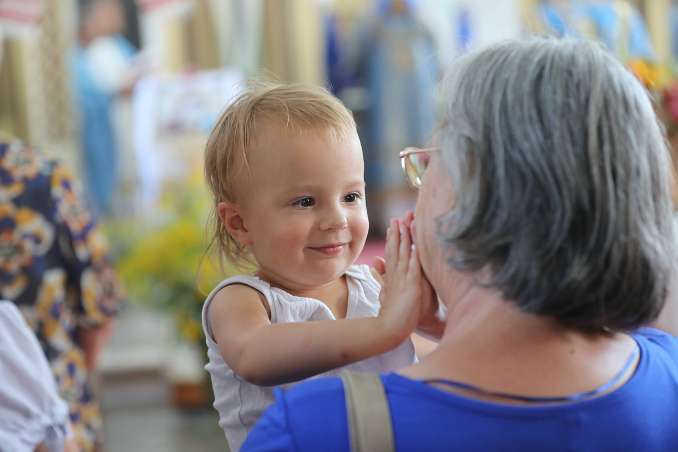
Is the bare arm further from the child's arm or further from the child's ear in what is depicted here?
the child's ear

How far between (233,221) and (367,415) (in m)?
0.57

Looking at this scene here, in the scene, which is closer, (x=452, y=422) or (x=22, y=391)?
(x=452, y=422)

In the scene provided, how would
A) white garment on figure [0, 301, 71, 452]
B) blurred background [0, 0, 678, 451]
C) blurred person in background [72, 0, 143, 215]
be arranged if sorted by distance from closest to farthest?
white garment on figure [0, 301, 71, 452], blurred background [0, 0, 678, 451], blurred person in background [72, 0, 143, 215]

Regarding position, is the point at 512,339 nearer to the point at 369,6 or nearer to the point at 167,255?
the point at 167,255

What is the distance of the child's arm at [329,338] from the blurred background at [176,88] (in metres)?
4.31

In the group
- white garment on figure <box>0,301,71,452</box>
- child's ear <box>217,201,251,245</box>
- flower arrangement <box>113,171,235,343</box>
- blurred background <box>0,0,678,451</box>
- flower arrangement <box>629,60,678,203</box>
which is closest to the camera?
child's ear <box>217,201,251,245</box>

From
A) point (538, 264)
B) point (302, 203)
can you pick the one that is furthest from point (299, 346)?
point (538, 264)

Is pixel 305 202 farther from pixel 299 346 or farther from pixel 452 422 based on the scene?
pixel 452 422

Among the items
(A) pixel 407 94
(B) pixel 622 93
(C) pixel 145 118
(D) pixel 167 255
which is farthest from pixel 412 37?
(B) pixel 622 93

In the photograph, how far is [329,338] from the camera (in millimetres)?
1545

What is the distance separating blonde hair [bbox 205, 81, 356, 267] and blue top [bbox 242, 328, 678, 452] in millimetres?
493

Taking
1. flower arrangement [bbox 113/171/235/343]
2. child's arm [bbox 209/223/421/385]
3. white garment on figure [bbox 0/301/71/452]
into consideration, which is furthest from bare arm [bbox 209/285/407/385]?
flower arrangement [bbox 113/171/235/343]

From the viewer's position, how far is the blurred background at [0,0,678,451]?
666cm

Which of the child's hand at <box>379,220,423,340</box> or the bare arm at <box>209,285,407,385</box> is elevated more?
the child's hand at <box>379,220,423,340</box>
